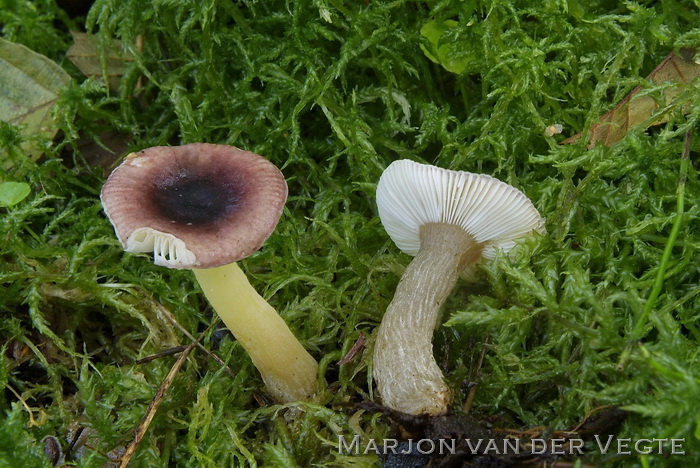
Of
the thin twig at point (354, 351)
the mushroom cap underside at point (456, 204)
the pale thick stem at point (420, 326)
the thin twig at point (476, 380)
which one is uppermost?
the mushroom cap underside at point (456, 204)

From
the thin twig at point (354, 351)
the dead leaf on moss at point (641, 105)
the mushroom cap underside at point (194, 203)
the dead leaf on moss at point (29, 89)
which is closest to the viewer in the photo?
the mushroom cap underside at point (194, 203)

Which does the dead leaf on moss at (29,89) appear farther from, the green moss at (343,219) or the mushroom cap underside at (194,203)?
the mushroom cap underside at (194,203)

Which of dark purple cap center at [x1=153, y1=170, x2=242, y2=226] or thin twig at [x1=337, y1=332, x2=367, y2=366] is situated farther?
thin twig at [x1=337, y1=332, x2=367, y2=366]

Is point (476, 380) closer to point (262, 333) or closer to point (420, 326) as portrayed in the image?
point (420, 326)

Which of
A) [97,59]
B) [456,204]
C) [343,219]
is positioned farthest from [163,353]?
[97,59]

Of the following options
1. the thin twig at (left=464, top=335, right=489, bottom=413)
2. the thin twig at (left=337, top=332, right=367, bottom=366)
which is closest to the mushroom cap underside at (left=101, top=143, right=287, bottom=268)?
the thin twig at (left=337, top=332, right=367, bottom=366)

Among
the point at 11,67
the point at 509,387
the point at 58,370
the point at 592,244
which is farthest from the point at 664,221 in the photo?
the point at 11,67

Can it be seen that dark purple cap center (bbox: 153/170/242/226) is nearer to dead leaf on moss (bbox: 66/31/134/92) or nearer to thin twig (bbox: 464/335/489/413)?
thin twig (bbox: 464/335/489/413)

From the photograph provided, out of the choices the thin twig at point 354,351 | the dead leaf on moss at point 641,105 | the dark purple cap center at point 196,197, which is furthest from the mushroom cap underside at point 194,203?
the dead leaf on moss at point 641,105
